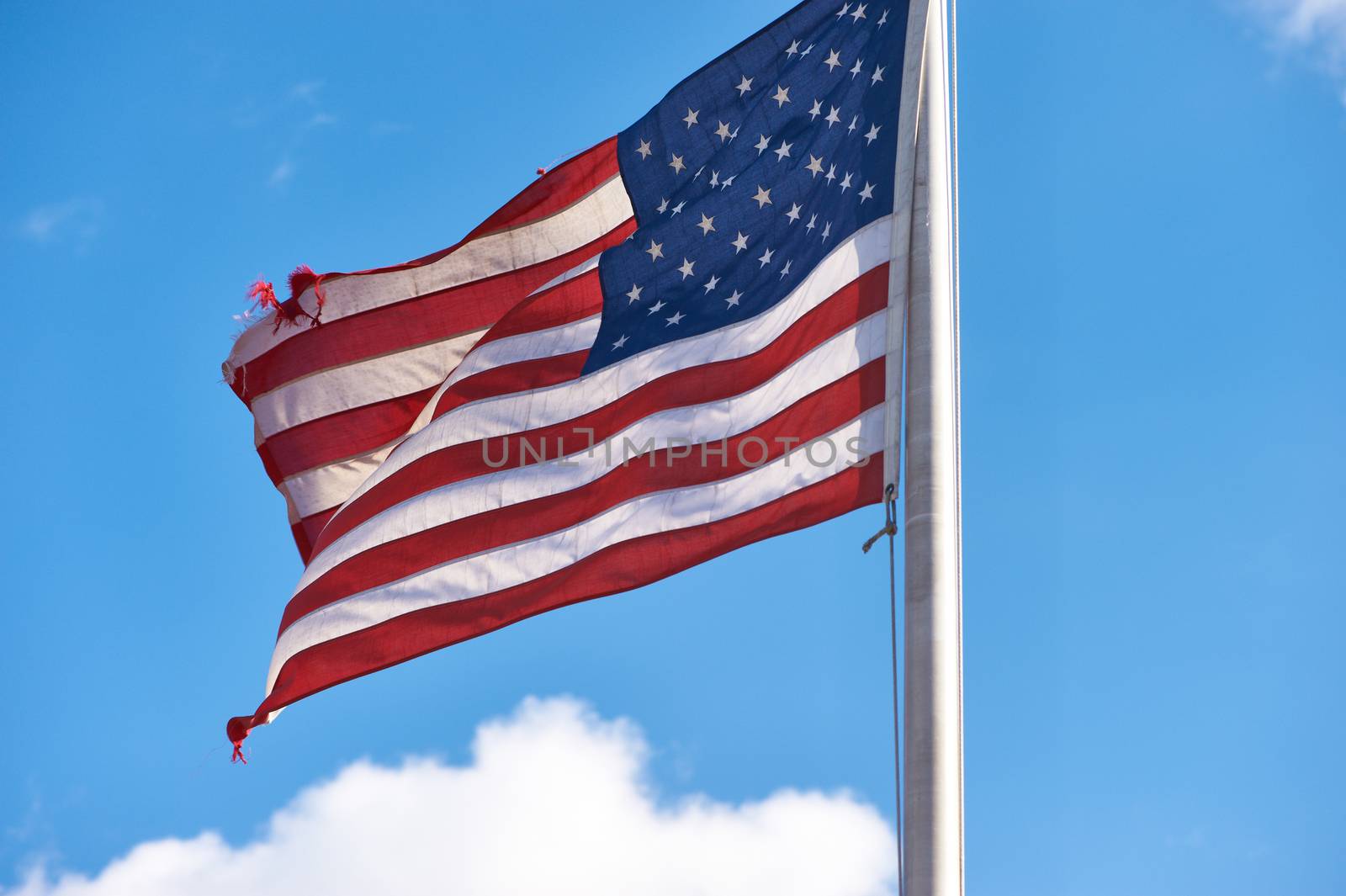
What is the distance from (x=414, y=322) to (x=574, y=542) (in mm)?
4023

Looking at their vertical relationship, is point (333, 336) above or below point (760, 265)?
above

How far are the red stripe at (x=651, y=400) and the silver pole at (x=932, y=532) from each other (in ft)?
1.45

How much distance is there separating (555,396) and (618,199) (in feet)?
8.48

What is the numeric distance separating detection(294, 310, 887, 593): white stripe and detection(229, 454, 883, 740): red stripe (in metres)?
0.73

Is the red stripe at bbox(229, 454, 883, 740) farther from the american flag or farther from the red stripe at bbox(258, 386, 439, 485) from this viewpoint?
the red stripe at bbox(258, 386, 439, 485)

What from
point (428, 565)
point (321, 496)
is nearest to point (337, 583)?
point (428, 565)

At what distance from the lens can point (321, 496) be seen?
51.1 ft

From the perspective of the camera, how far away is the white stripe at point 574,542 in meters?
11.0

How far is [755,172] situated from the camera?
41.4 ft

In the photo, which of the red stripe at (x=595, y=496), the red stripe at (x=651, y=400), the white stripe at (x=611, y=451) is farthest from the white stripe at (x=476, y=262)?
the red stripe at (x=595, y=496)

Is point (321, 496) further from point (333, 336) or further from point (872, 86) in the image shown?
point (872, 86)

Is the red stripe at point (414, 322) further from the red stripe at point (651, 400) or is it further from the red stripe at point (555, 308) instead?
the red stripe at point (651, 400)

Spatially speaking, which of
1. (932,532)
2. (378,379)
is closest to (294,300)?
(378,379)

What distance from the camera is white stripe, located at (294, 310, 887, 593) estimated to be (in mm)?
11250
